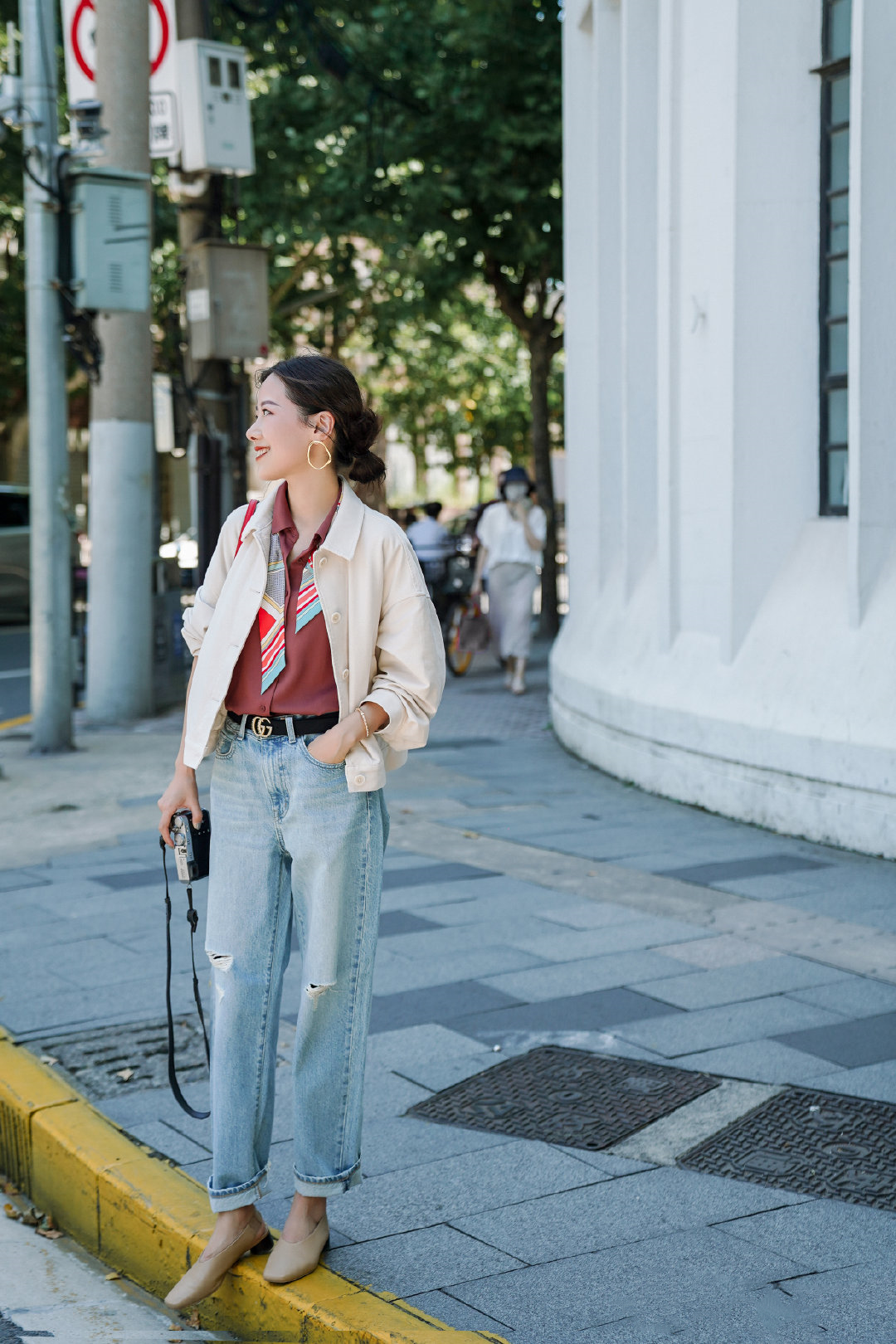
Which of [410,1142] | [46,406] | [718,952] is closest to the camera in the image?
[410,1142]

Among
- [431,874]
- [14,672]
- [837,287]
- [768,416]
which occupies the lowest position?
[14,672]

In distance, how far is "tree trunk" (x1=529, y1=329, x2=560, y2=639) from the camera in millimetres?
18234

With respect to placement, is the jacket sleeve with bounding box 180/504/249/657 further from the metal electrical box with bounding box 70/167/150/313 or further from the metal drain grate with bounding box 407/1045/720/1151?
the metal electrical box with bounding box 70/167/150/313

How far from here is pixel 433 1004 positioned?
5.08m

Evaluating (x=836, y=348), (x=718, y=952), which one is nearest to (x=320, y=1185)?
(x=718, y=952)

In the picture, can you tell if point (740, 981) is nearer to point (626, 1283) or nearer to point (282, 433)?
point (626, 1283)

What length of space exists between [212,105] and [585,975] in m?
9.19

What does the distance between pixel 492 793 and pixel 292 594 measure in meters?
6.03

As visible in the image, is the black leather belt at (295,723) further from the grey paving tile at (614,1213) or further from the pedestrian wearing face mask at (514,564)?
the pedestrian wearing face mask at (514,564)

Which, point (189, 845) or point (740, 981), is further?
point (740, 981)

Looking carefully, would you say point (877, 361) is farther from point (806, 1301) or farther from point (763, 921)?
point (806, 1301)

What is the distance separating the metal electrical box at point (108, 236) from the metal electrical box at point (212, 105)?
2.25 meters

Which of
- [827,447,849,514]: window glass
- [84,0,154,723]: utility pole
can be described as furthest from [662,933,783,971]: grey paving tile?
[84,0,154,723]: utility pole

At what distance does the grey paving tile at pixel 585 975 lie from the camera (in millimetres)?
5199
